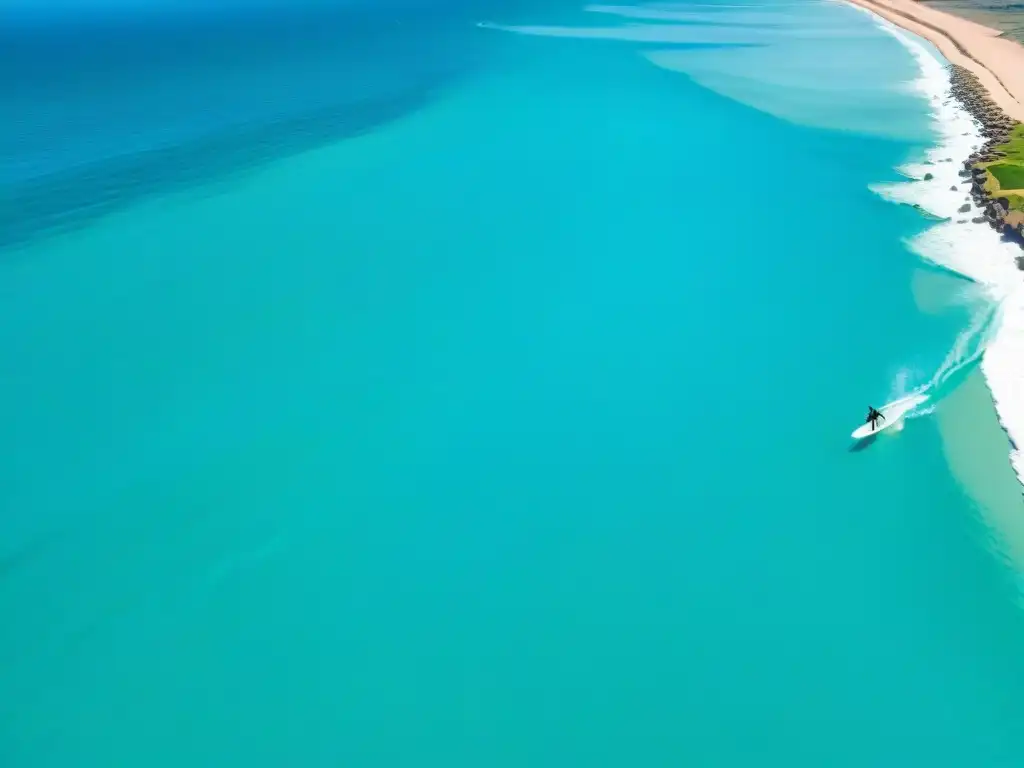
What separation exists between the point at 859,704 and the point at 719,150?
34.5m

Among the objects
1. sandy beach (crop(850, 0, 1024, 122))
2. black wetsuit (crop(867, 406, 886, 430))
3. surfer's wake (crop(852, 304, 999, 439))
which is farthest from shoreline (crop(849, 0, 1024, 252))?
black wetsuit (crop(867, 406, 886, 430))

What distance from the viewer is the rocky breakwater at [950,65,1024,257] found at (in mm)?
29609

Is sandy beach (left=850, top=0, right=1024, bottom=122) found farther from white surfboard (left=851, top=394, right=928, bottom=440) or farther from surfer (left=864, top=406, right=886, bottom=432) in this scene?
surfer (left=864, top=406, right=886, bottom=432)

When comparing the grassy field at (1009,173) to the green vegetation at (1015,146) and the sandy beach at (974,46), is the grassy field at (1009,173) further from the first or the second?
the sandy beach at (974,46)

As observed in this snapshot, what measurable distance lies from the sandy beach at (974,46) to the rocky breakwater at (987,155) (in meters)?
0.76

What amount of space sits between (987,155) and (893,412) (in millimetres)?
23281

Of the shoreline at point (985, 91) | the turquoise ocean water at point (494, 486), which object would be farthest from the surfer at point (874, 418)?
the shoreline at point (985, 91)

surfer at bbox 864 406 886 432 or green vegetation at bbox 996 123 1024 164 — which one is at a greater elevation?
green vegetation at bbox 996 123 1024 164

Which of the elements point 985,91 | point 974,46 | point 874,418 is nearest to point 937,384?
point 874,418

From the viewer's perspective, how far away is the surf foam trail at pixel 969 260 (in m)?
21.2

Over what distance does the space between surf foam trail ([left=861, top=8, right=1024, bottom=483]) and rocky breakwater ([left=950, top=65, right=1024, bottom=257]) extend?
1.31 ft

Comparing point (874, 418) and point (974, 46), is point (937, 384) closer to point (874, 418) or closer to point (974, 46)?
point (874, 418)

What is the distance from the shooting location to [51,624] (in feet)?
51.7

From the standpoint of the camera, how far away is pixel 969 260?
2820 centimetres
